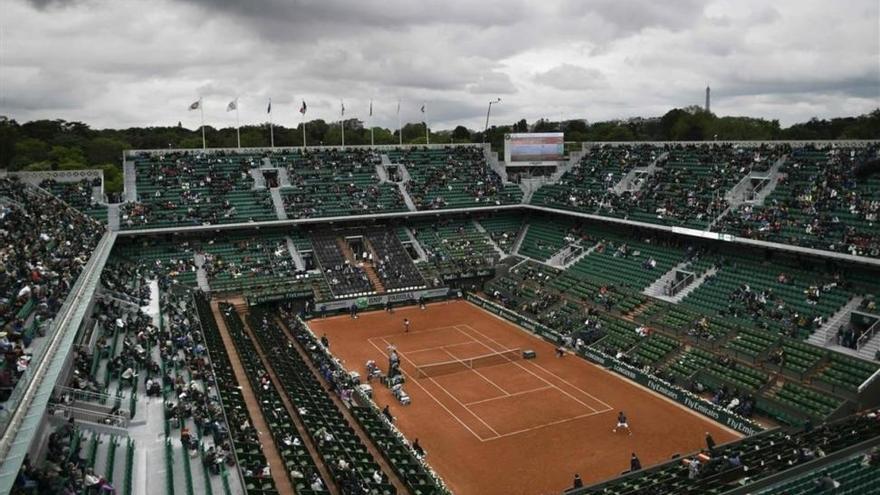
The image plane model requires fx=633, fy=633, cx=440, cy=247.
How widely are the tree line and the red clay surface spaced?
49.3 m

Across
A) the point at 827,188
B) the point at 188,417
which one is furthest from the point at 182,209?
the point at 827,188

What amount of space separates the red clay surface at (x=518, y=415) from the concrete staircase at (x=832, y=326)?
9.45 m

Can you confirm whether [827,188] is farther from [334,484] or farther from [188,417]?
[188,417]

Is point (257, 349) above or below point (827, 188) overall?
below

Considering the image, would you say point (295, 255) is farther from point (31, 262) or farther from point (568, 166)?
point (568, 166)

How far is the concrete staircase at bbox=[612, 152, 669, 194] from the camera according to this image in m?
59.0

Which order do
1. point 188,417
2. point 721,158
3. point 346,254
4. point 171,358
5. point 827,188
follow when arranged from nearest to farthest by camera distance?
1. point 188,417
2. point 171,358
3. point 827,188
4. point 721,158
5. point 346,254

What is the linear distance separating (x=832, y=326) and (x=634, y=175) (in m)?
27.4

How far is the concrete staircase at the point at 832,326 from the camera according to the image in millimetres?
35094

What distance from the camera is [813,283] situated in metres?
39.7

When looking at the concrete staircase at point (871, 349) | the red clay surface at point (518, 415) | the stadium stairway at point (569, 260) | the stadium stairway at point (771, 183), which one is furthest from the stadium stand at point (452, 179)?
the concrete staircase at point (871, 349)

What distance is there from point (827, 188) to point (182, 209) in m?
52.0

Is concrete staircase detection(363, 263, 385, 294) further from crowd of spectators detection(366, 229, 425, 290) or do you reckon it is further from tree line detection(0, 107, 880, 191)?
tree line detection(0, 107, 880, 191)

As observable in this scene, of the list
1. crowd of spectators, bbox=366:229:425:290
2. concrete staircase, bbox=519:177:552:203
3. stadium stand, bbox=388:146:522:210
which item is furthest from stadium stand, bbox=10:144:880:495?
concrete staircase, bbox=519:177:552:203
